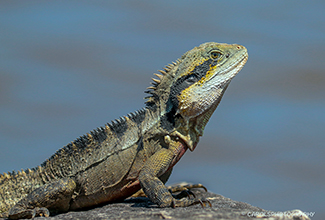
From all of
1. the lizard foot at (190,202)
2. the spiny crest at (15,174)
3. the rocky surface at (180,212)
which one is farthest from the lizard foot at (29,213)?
the lizard foot at (190,202)

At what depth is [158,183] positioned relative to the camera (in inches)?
236

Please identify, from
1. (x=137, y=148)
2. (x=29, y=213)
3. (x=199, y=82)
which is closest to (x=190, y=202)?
(x=137, y=148)

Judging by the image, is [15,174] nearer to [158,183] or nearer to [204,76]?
[158,183]

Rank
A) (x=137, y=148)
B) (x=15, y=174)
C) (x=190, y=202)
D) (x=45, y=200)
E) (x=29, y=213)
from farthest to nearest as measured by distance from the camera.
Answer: (x=15, y=174)
(x=137, y=148)
(x=45, y=200)
(x=29, y=213)
(x=190, y=202)

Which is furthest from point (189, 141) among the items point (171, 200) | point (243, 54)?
point (243, 54)

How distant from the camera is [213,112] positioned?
6508 mm

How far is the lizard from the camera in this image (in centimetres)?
623

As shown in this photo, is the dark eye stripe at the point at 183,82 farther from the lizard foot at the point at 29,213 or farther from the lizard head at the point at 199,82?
the lizard foot at the point at 29,213

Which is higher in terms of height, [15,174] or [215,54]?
[215,54]

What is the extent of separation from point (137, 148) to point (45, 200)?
1634 millimetres

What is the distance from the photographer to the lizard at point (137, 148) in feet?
20.5

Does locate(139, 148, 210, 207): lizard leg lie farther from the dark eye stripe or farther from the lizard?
the dark eye stripe

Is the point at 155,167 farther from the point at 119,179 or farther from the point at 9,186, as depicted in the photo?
the point at 9,186

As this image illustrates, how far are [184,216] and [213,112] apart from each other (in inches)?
80.8
